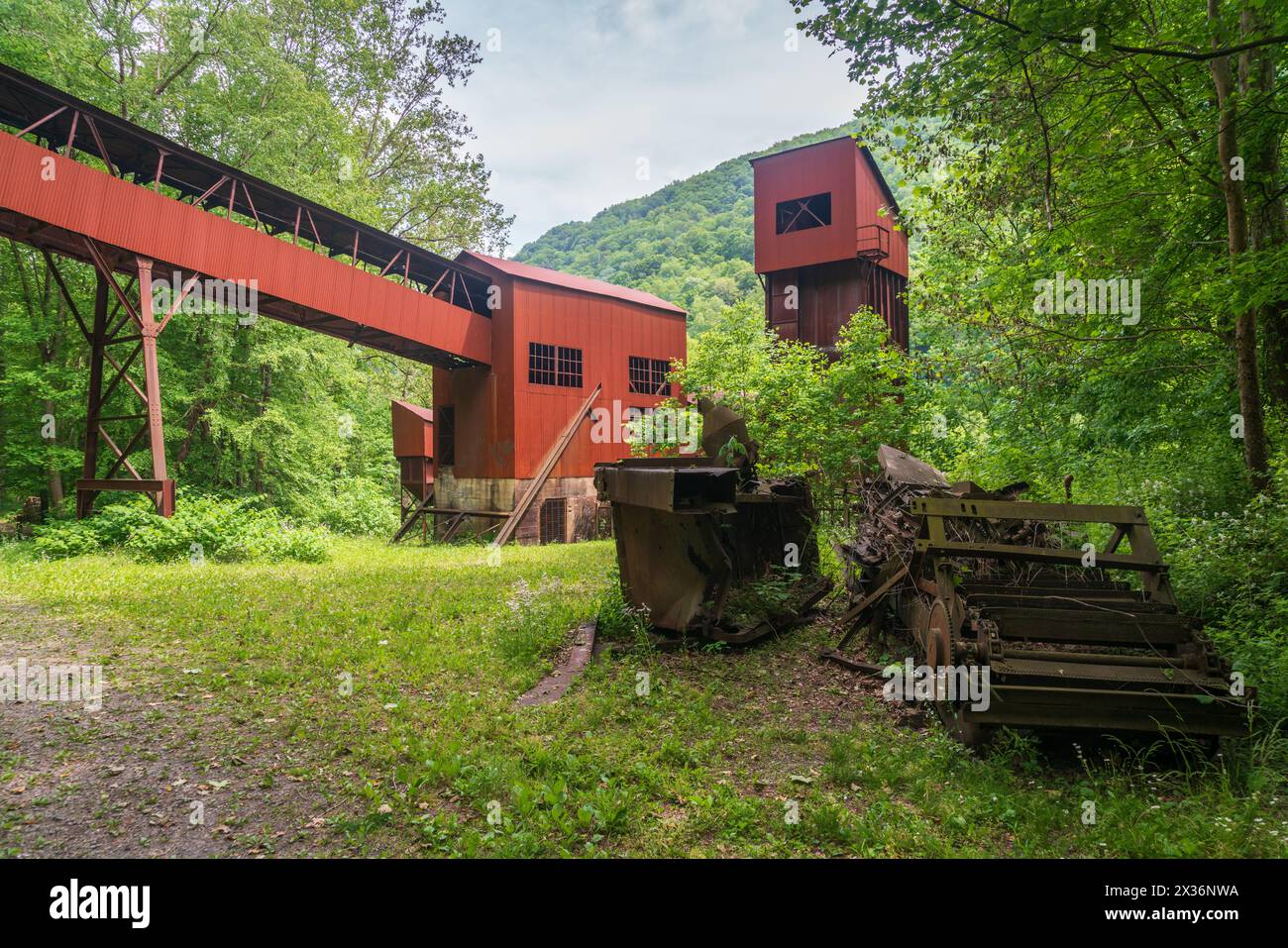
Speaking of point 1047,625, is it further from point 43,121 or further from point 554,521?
point 43,121

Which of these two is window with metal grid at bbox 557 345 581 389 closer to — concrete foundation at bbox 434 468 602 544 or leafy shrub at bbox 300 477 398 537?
concrete foundation at bbox 434 468 602 544

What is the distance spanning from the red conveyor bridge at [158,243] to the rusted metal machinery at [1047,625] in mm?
14197

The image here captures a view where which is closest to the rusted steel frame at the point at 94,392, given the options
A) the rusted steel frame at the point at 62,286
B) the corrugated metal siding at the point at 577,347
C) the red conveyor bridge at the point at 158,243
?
the red conveyor bridge at the point at 158,243

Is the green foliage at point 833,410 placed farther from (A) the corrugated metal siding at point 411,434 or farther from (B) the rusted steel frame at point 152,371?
(B) the rusted steel frame at point 152,371

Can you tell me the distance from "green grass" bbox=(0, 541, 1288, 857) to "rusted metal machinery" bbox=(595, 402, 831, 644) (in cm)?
46

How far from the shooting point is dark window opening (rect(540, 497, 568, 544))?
63.9ft

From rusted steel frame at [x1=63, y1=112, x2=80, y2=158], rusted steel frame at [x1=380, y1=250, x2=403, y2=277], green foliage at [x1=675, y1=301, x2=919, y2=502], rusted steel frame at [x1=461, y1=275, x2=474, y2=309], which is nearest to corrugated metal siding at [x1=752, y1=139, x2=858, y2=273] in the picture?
green foliage at [x1=675, y1=301, x2=919, y2=502]

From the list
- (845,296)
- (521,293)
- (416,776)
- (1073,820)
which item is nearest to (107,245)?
(521,293)

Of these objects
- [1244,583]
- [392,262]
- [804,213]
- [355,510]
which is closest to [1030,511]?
[1244,583]

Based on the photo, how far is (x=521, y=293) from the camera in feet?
62.5

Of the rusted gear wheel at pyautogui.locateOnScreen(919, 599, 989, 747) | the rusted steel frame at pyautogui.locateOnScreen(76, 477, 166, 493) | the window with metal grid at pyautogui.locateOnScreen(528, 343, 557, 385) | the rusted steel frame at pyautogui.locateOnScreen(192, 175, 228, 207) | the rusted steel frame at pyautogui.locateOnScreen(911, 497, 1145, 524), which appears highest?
the rusted steel frame at pyautogui.locateOnScreen(192, 175, 228, 207)
